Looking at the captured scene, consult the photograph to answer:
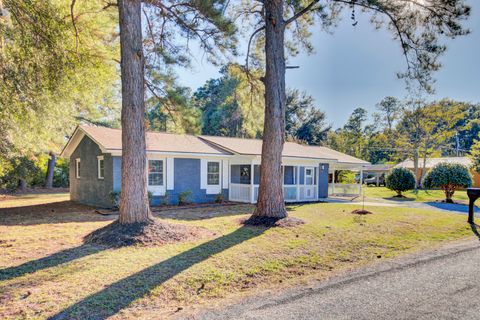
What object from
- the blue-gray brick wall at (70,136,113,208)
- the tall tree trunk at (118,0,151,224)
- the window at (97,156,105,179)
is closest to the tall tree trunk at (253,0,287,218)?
the tall tree trunk at (118,0,151,224)

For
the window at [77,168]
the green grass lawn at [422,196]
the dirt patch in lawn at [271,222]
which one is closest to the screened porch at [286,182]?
the dirt patch in lawn at [271,222]

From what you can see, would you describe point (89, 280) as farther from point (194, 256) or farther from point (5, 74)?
point (5, 74)

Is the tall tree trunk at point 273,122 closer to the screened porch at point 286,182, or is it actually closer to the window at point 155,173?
the screened porch at point 286,182

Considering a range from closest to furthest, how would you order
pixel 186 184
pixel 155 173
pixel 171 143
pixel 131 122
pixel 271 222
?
pixel 131 122
pixel 271 222
pixel 155 173
pixel 186 184
pixel 171 143

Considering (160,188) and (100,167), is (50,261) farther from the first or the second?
(100,167)

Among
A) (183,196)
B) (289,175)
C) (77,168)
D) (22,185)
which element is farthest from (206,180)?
(22,185)

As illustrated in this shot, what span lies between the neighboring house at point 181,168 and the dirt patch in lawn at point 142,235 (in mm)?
6115

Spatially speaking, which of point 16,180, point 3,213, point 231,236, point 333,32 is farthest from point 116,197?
point 16,180

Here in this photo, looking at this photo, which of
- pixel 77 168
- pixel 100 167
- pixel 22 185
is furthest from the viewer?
pixel 22 185

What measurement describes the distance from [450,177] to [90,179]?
19093 mm

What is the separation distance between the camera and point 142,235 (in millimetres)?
7023

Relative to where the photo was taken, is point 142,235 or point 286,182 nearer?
point 142,235

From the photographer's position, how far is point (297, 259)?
20.2 feet

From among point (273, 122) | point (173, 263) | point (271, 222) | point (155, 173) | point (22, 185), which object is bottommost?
point (173, 263)
